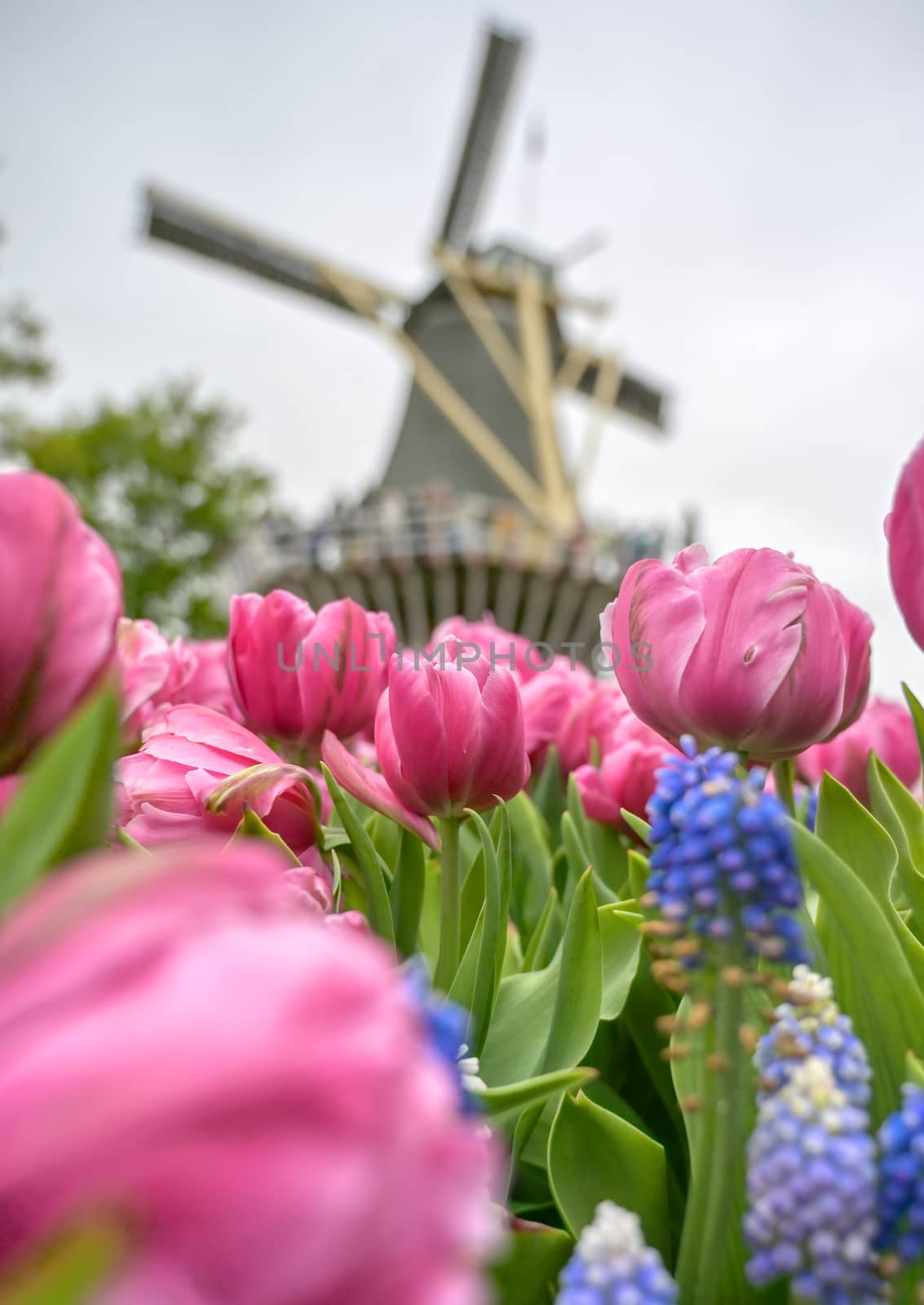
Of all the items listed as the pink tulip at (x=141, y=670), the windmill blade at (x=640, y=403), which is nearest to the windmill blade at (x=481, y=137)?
the windmill blade at (x=640, y=403)

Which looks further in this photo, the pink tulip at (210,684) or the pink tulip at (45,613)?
the pink tulip at (210,684)

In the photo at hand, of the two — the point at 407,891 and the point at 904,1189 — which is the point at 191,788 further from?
the point at 904,1189

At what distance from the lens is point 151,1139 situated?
0.19 m

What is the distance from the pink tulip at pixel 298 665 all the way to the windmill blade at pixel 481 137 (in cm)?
1557

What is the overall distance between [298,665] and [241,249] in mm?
15347

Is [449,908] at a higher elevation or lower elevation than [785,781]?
lower

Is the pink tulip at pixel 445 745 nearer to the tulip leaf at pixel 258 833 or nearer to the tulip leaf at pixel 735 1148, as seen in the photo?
the tulip leaf at pixel 258 833

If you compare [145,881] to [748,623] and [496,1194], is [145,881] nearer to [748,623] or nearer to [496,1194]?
[496,1194]

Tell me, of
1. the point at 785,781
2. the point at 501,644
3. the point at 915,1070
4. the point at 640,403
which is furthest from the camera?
the point at 640,403

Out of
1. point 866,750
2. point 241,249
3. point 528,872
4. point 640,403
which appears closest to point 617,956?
point 528,872

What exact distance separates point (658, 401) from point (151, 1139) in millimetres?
17898

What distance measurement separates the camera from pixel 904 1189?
0.31 metres

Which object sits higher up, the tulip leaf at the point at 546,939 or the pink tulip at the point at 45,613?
the pink tulip at the point at 45,613

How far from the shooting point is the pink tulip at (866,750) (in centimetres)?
111
